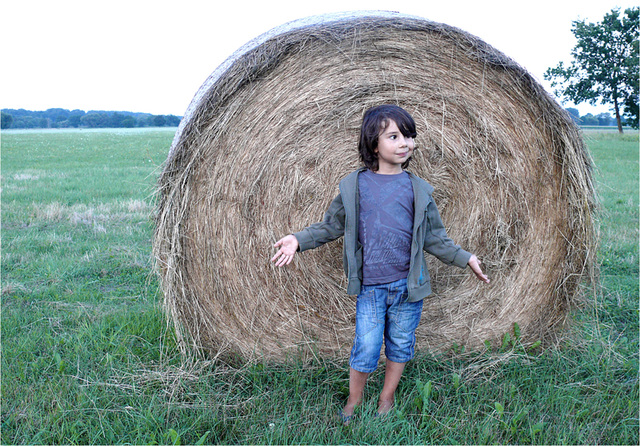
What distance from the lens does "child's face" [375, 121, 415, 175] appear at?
267 centimetres

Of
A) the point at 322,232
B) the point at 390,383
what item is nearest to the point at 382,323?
the point at 390,383

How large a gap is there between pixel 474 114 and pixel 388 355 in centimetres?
157

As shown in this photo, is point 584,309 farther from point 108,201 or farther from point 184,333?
point 108,201

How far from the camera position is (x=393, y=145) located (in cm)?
268

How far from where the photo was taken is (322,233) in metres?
2.88

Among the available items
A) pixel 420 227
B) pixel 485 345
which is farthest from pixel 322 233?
pixel 485 345

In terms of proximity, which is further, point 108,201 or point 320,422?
point 108,201

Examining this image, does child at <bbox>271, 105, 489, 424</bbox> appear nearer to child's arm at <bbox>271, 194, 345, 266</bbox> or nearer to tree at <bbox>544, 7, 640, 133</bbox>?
child's arm at <bbox>271, 194, 345, 266</bbox>

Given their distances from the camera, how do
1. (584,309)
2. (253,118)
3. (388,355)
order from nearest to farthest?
(388,355)
(253,118)
(584,309)

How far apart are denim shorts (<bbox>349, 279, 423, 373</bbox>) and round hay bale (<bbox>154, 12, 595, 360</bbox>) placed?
0.64m

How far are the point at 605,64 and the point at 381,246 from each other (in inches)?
1507

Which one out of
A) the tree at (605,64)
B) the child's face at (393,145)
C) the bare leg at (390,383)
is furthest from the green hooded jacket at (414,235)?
the tree at (605,64)

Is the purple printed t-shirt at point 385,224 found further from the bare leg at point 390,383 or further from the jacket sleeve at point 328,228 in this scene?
the bare leg at point 390,383

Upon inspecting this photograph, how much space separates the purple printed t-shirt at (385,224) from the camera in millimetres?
2801
